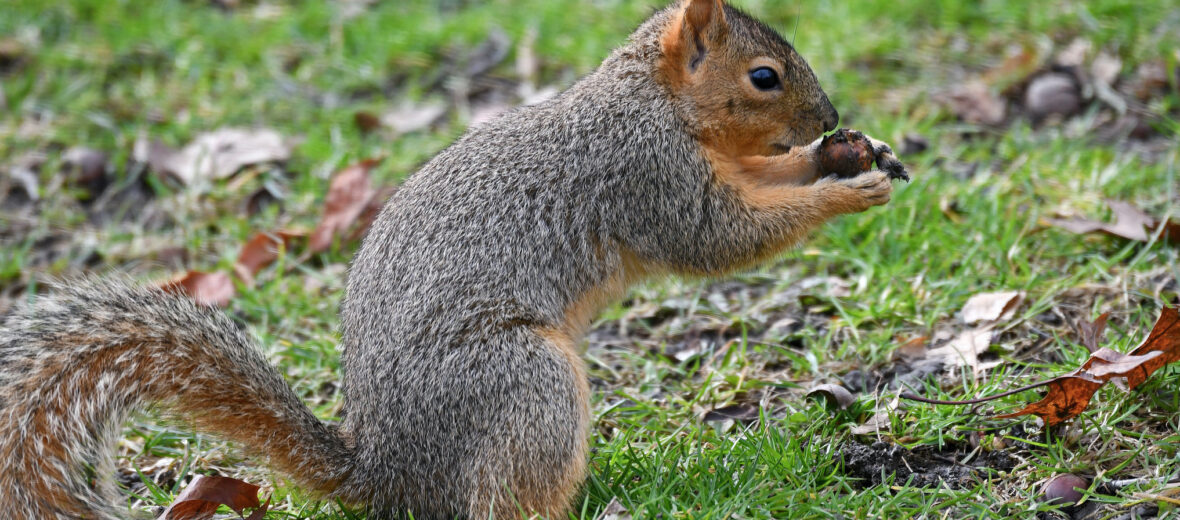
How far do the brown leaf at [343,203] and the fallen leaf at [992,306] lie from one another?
2.06 metres

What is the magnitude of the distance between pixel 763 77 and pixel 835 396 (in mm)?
840

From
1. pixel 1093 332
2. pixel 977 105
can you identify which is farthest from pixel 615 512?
pixel 977 105

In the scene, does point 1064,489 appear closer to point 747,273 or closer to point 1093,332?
point 1093,332

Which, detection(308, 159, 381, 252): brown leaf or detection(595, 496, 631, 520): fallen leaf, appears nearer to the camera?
detection(595, 496, 631, 520): fallen leaf

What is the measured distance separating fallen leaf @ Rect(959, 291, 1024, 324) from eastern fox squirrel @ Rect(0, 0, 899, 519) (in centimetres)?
44

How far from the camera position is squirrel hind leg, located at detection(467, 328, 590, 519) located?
246 cm

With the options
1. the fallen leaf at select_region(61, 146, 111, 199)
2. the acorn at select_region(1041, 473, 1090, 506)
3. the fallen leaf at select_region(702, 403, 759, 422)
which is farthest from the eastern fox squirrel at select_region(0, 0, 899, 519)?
the fallen leaf at select_region(61, 146, 111, 199)

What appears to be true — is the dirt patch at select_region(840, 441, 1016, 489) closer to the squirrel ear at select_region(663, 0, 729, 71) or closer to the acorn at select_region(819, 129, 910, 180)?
the acorn at select_region(819, 129, 910, 180)

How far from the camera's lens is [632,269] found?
9.70 ft

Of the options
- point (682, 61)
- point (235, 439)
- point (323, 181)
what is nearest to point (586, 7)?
point (323, 181)

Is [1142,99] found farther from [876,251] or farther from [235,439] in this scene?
[235,439]

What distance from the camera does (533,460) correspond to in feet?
8.05

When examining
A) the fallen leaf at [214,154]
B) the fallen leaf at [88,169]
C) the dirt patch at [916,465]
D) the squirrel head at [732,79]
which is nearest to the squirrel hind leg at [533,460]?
the dirt patch at [916,465]

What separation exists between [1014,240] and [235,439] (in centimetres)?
231
